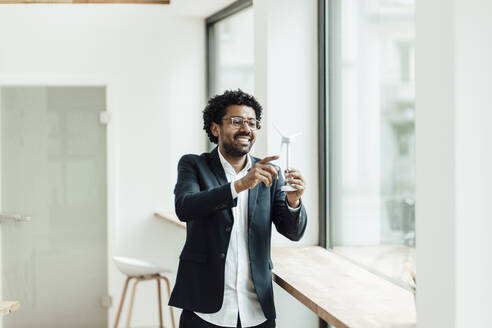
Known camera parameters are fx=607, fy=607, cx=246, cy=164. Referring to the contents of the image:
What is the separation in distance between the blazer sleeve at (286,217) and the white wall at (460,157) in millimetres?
700

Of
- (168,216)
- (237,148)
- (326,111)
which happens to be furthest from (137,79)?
(237,148)

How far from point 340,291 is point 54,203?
2938 millimetres

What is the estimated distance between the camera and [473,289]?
144 cm

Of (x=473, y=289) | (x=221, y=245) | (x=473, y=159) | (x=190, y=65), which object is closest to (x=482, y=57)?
(x=473, y=159)

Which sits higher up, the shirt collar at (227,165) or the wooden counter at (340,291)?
the shirt collar at (227,165)

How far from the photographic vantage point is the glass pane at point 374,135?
2.31m

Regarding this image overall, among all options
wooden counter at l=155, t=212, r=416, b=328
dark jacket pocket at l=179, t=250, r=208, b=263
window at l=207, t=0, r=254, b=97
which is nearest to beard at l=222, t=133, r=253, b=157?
dark jacket pocket at l=179, t=250, r=208, b=263

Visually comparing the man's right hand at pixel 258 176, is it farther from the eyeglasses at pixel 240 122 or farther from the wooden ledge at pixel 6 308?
the wooden ledge at pixel 6 308

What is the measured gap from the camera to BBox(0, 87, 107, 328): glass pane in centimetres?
448

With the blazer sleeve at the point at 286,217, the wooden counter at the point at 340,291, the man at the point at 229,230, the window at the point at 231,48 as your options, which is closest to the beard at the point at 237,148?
the man at the point at 229,230

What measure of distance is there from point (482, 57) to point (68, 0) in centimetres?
370

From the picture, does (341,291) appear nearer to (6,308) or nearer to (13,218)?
(6,308)

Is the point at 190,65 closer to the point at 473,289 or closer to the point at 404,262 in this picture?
the point at 404,262

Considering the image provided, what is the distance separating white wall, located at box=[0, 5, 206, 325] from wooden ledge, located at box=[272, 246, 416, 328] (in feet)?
6.16
